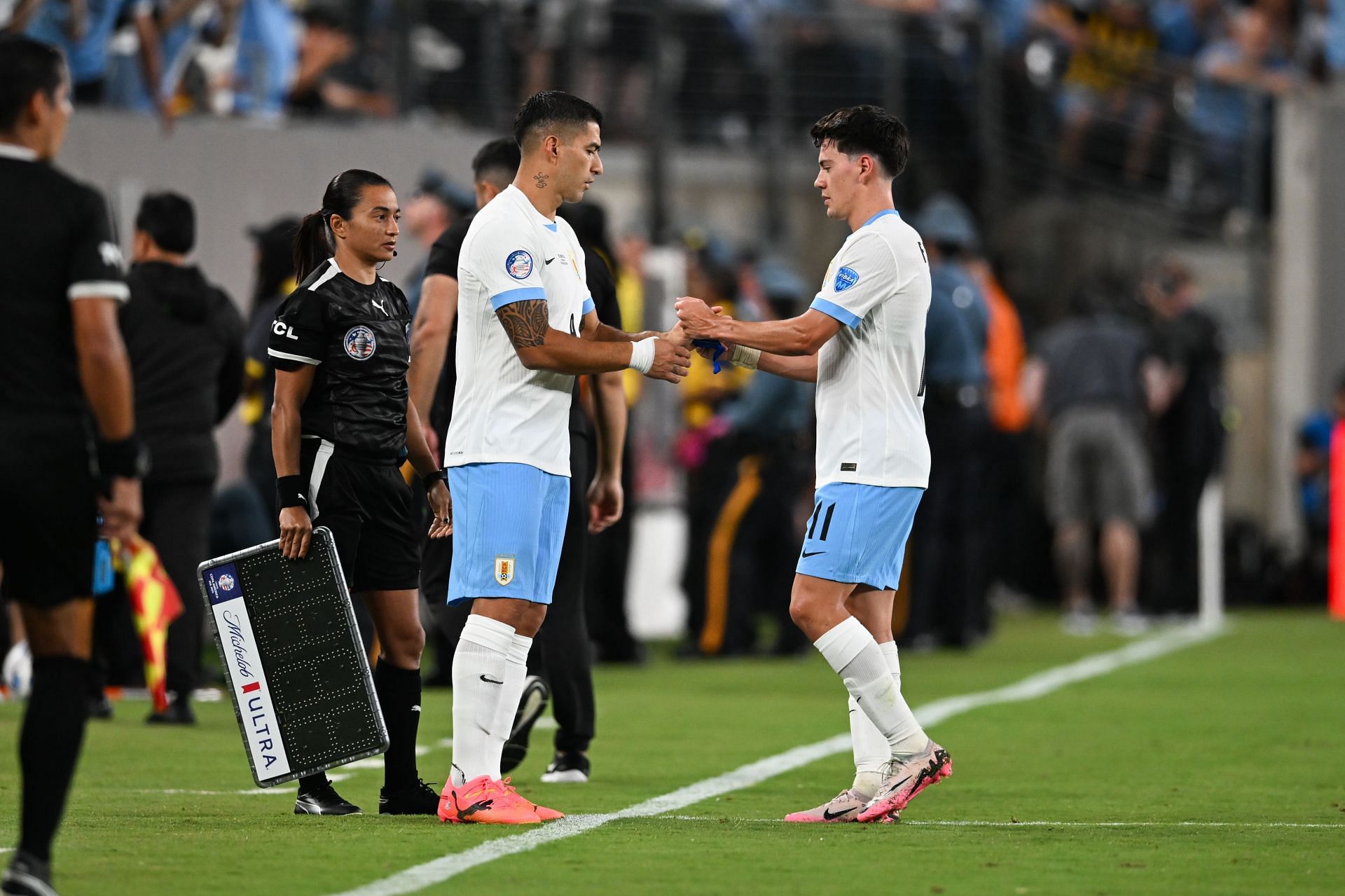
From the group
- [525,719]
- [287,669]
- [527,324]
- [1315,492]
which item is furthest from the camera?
[1315,492]

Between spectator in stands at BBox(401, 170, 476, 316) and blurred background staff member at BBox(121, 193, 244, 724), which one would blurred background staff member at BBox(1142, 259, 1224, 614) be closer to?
spectator in stands at BBox(401, 170, 476, 316)

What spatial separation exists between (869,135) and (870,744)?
1.84 m

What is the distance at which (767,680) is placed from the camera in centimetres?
1228

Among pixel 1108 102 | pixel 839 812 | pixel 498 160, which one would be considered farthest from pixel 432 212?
pixel 1108 102

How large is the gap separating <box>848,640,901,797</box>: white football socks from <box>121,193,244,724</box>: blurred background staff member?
13.0ft

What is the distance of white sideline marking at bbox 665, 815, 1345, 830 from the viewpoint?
6582mm

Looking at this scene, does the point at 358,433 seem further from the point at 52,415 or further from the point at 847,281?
the point at 52,415

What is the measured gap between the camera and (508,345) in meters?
6.43

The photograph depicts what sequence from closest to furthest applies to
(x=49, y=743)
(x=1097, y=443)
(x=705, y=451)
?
1. (x=49, y=743)
2. (x=705, y=451)
3. (x=1097, y=443)

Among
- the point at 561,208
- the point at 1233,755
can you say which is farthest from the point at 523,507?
the point at 561,208

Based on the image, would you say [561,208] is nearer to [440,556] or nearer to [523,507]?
[440,556]

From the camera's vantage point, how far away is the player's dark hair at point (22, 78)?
5074 mm

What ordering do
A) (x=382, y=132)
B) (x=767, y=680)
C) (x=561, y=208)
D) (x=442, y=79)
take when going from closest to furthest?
(x=561, y=208), (x=767, y=680), (x=382, y=132), (x=442, y=79)

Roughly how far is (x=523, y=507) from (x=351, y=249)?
98 cm
